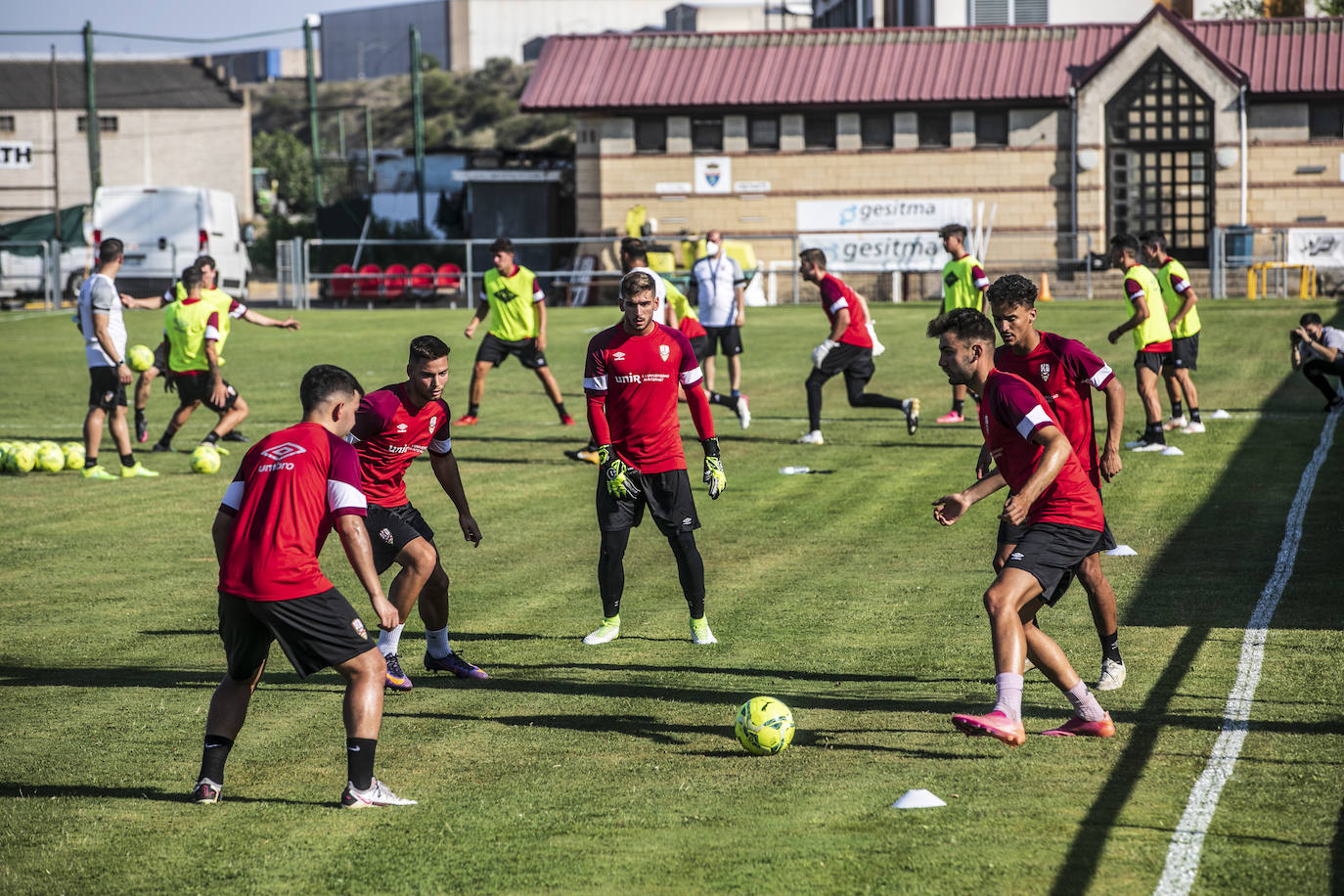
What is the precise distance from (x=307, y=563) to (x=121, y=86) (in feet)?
245

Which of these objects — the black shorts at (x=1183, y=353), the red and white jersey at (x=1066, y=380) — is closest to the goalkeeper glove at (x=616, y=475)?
the red and white jersey at (x=1066, y=380)

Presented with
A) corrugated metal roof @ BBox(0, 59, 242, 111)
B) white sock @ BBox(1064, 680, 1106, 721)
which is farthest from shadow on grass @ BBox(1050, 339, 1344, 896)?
corrugated metal roof @ BBox(0, 59, 242, 111)

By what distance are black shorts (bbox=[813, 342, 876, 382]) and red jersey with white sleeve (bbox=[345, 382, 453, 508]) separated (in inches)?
349

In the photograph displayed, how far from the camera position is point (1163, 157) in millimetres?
42656

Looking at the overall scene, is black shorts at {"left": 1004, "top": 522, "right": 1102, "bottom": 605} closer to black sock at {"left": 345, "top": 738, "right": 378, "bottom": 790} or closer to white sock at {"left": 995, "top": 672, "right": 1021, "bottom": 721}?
white sock at {"left": 995, "top": 672, "right": 1021, "bottom": 721}

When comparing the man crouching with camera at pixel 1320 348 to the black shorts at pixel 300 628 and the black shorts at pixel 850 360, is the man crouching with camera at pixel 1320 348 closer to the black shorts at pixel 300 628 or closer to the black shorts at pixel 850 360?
the black shorts at pixel 850 360

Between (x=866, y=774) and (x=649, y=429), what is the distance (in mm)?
2995

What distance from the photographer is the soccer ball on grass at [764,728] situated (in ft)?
22.6

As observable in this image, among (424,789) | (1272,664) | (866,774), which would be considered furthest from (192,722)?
(1272,664)

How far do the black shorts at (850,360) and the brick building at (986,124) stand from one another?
2682cm

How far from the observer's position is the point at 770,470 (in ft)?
51.0

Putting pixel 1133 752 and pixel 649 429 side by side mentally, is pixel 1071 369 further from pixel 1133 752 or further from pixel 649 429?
pixel 649 429

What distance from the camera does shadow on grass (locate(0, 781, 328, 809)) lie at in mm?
6402

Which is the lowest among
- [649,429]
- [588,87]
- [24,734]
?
[24,734]
